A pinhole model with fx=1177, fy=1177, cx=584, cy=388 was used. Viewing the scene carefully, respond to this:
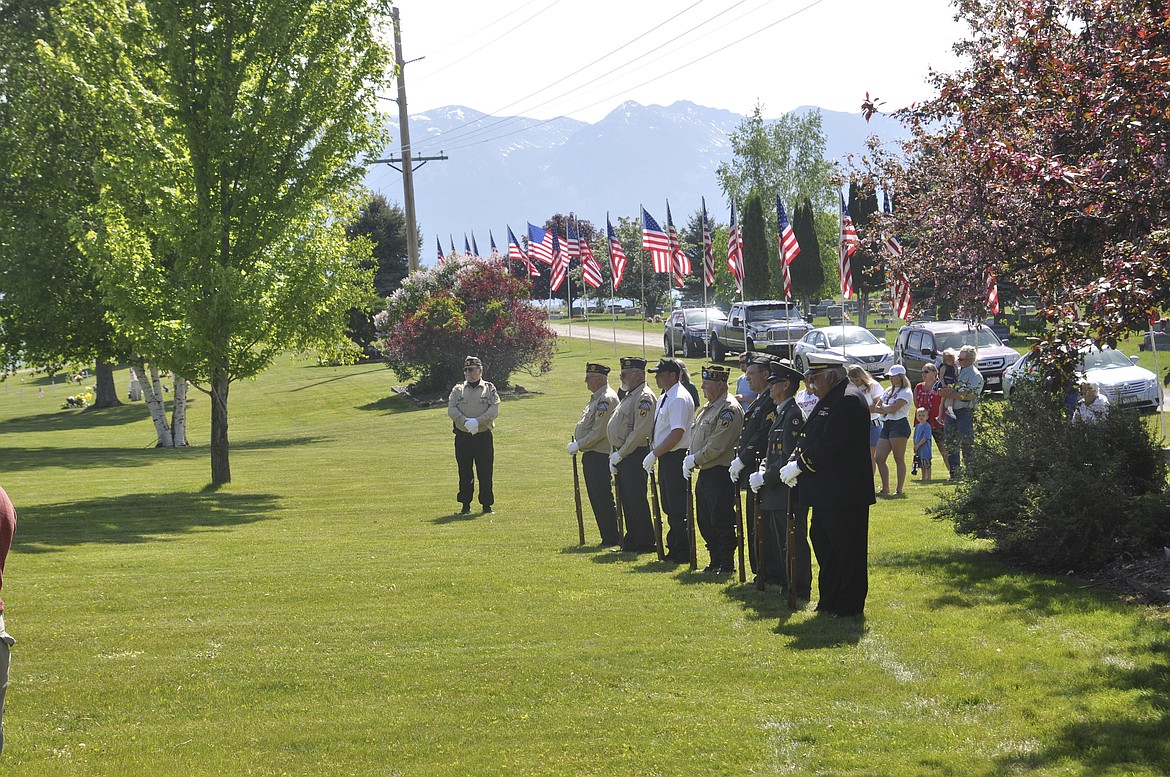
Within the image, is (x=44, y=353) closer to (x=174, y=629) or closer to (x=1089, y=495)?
(x=174, y=629)

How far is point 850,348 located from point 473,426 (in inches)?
865

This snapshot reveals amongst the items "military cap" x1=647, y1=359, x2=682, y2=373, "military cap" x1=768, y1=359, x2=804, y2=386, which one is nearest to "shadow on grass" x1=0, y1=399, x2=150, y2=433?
"military cap" x1=647, y1=359, x2=682, y2=373

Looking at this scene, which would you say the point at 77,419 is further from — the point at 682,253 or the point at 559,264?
the point at 682,253

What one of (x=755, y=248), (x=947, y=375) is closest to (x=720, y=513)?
(x=947, y=375)

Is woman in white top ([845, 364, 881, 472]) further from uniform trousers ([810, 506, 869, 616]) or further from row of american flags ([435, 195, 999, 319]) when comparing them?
row of american flags ([435, 195, 999, 319])

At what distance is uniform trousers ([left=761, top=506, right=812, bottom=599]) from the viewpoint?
9477 millimetres

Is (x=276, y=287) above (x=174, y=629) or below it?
above

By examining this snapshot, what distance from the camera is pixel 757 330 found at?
41.2 meters

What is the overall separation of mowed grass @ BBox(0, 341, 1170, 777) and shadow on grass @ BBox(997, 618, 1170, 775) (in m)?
0.02

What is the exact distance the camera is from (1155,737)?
5.97 metres

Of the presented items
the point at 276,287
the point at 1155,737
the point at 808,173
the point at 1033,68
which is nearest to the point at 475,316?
the point at 276,287

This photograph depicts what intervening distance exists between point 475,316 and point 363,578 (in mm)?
27454


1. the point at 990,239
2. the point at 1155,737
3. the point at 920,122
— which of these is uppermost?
the point at 920,122

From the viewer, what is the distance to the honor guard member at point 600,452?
12852mm
